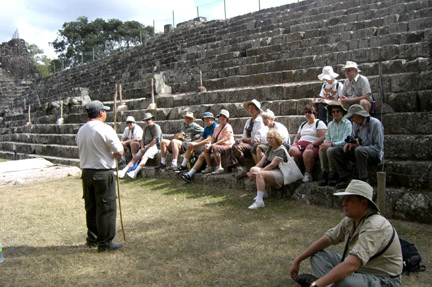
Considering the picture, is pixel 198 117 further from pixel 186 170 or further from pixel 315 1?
pixel 315 1

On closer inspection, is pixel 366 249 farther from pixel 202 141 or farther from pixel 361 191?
pixel 202 141

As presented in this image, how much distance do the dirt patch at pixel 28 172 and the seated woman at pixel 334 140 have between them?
259 inches

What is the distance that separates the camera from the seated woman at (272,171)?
5410mm

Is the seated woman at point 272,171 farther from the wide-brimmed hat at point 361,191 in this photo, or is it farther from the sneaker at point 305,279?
the wide-brimmed hat at point 361,191

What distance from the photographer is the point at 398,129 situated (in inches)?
224

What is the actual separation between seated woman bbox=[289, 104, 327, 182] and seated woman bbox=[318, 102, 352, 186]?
10.4 inches

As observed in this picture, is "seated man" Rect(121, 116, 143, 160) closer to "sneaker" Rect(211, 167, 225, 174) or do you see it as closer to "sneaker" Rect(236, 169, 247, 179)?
"sneaker" Rect(211, 167, 225, 174)

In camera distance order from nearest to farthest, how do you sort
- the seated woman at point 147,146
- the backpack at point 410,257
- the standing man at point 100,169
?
the backpack at point 410,257, the standing man at point 100,169, the seated woman at point 147,146

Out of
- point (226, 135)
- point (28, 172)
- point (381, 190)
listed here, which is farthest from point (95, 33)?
point (381, 190)

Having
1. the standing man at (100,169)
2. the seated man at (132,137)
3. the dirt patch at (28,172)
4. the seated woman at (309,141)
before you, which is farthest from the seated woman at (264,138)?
the dirt patch at (28,172)

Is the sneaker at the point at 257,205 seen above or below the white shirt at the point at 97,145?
below

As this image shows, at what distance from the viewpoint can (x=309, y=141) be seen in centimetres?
587

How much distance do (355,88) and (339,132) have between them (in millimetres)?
1067

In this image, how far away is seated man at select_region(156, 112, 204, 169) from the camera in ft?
26.7
